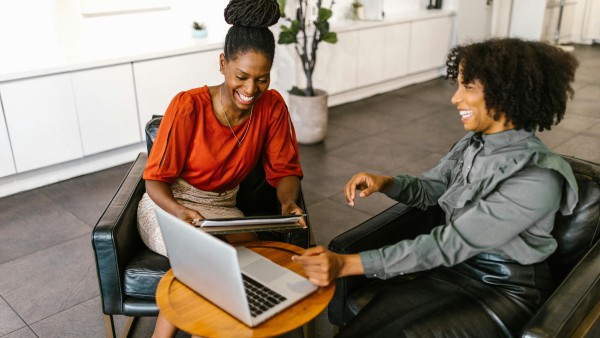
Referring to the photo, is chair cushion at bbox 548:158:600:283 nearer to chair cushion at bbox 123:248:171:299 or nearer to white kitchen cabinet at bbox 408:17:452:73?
chair cushion at bbox 123:248:171:299

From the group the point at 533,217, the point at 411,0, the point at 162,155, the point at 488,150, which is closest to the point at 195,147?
the point at 162,155

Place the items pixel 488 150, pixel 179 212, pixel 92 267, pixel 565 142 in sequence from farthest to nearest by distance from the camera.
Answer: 1. pixel 565 142
2. pixel 92 267
3. pixel 179 212
4. pixel 488 150

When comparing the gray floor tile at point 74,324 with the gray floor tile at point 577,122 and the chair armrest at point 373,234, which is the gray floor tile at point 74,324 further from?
the gray floor tile at point 577,122

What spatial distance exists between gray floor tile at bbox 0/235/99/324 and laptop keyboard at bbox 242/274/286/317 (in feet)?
4.77

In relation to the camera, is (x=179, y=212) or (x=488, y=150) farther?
(x=179, y=212)

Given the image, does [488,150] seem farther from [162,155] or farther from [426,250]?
[162,155]

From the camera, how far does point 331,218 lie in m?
3.51

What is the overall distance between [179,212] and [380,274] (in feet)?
2.51

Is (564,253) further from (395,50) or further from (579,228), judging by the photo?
(395,50)

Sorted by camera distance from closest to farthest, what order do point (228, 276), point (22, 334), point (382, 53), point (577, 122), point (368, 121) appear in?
point (228, 276) < point (22, 334) < point (577, 122) < point (368, 121) < point (382, 53)

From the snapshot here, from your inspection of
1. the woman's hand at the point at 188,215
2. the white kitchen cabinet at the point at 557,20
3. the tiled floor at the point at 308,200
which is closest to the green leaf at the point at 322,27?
the tiled floor at the point at 308,200

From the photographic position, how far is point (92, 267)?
2.98 m

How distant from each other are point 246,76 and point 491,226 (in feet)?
3.18

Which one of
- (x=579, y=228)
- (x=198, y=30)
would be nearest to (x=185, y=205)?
(x=579, y=228)
